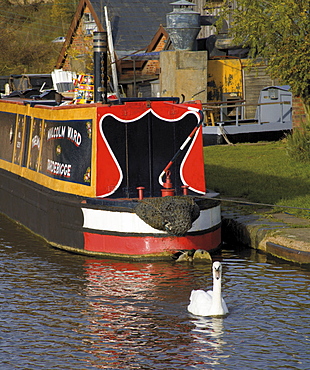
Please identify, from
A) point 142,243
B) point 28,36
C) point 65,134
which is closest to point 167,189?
point 142,243

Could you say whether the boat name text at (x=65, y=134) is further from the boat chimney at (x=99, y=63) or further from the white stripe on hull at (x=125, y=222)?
the white stripe on hull at (x=125, y=222)

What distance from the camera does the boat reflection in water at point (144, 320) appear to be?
6500mm

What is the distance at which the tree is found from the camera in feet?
56.5

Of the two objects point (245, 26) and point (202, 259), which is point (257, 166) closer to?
point (245, 26)

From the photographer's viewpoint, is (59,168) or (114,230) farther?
(59,168)

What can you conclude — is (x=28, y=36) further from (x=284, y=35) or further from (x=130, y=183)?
(x=130, y=183)

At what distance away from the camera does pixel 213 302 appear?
744 centimetres

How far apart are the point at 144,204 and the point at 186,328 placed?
2.72 metres

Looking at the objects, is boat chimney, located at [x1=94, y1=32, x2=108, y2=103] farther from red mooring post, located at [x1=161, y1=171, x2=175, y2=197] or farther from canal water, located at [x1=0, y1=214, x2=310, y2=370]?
canal water, located at [x1=0, y1=214, x2=310, y2=370]

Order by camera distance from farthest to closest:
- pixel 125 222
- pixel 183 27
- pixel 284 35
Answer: pixel 183 27, pixel 284 35, pixel 125 222

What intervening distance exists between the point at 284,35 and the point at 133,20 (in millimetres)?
22309

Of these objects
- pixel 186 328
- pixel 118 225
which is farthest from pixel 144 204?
pixel 186 328

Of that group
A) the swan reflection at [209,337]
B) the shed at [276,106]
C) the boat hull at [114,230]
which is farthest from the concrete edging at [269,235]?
the shed at [276,106]

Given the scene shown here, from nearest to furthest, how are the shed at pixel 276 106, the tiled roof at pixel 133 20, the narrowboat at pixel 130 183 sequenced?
the narrowboat at pixel 130 183
the shed at pixel 276 106
the tiled roof at pixel 133 20
